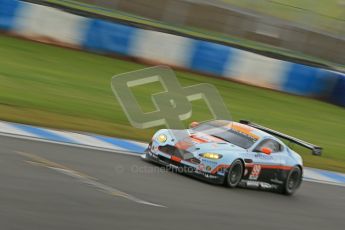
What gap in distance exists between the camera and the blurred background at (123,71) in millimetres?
16031

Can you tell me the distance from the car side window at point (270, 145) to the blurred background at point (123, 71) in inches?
125

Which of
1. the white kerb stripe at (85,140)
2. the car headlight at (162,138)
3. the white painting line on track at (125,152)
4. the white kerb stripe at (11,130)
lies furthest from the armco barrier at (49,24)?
the car headlight at (162,138)

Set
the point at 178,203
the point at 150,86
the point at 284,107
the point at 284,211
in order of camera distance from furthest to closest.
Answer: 1. the point at 284,107
2. the point at 150,86
3. the point at 284,211
4. the point at 178,203

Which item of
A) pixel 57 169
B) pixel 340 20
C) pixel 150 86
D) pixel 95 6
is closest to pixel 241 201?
pixel 57 169

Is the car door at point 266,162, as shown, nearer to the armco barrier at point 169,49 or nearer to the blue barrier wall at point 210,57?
the armco barrier at point 169,49

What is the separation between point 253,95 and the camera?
22.7 meters

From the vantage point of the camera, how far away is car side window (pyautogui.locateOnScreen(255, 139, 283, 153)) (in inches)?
510

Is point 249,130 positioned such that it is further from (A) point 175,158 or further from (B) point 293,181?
(A) point 175,158

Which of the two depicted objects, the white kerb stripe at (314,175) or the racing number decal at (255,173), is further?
the white kerb stripe at (314,175)

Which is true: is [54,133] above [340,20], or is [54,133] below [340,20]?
below

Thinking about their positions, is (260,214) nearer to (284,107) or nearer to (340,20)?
(284,107)

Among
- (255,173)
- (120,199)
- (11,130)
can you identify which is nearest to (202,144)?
(255,173)

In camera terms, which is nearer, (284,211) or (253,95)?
(284,211)

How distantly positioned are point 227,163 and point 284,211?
1.17m
